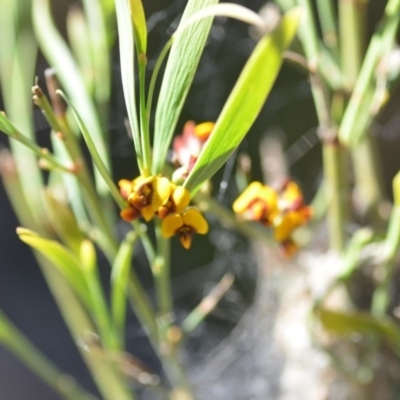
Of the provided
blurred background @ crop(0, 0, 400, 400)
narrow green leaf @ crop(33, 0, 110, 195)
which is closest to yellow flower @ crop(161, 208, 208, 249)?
narrow green leaf @ crop(33, 0, 110, 195)

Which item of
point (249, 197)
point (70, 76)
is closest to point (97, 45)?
point (70, 76)

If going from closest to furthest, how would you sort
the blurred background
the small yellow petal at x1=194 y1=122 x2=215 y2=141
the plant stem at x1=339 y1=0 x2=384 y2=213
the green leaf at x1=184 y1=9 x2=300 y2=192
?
the green leaf at x1=184 y1=9 x2=300 y2=192, the small yellow petal at x1=194 y1=122 x2=215 y2=141, the plant stem at x1=339 y1=0 x2=384 y2=213, the blurred background

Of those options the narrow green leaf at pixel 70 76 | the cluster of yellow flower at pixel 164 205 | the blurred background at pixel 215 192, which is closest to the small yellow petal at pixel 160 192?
the cluster of yellow flower at pixel 164 205

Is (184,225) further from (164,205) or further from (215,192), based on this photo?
(215,192)

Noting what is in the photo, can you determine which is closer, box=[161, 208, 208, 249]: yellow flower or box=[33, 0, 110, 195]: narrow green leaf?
box=[161, 208, 208, 249]: yellow flower

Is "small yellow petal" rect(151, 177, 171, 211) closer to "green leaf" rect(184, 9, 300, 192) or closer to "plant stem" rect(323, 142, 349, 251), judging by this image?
"green leaf" rect(184, 9, 300, 192)

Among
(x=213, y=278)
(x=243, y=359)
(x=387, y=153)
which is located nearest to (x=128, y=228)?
(x=213, y=278)

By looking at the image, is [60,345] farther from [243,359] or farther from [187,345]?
[243,359]

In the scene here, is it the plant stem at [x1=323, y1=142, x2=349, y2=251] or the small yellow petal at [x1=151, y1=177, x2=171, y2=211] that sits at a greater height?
the small yellow petal at [x1=151, y1=177, x2=171, y2=211]
